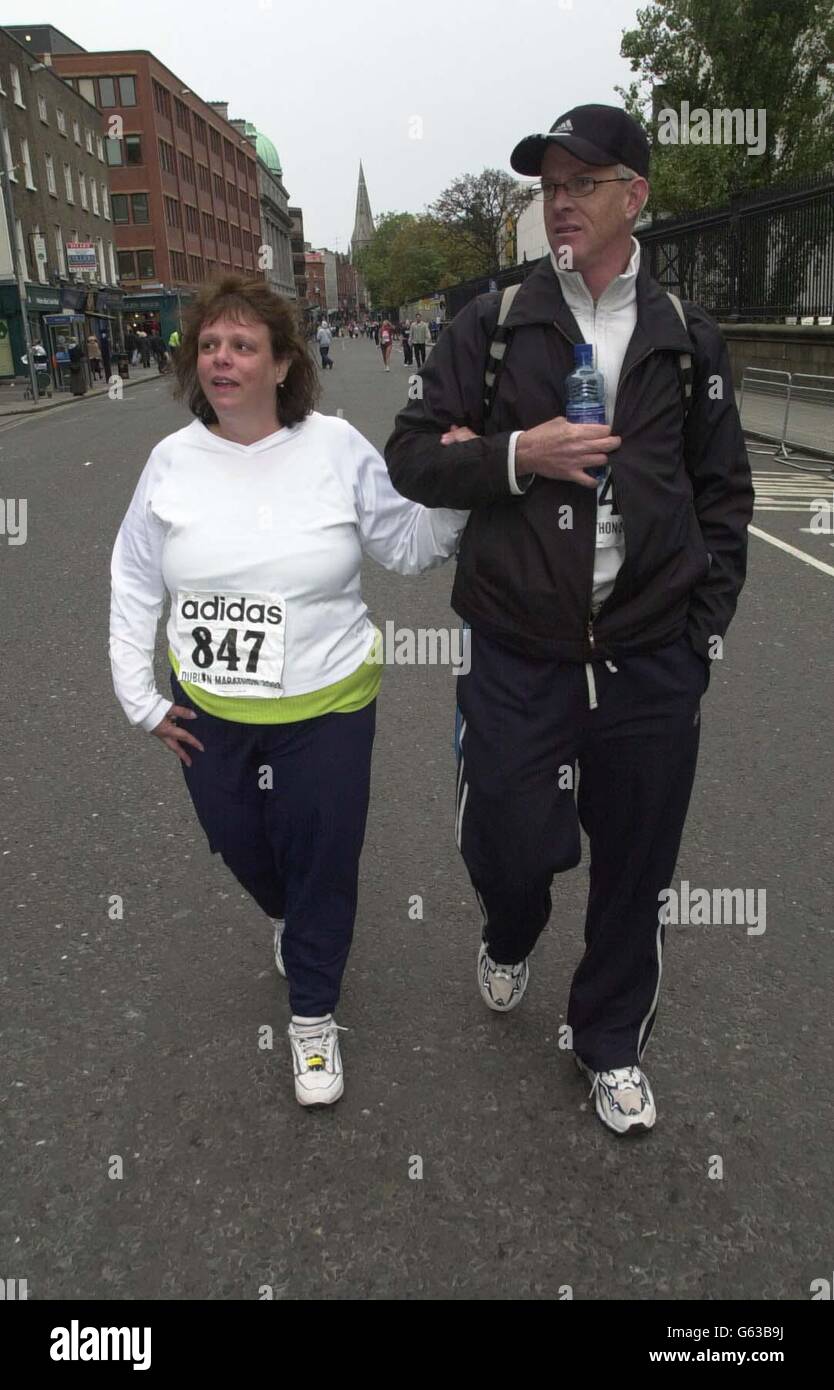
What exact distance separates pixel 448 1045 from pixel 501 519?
1.36 metres

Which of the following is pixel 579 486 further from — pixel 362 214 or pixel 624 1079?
pixel 362 214

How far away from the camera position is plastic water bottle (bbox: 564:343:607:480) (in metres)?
2.19

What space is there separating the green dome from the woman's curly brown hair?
456 feet

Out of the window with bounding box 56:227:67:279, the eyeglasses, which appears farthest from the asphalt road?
the window with bounding box 56:227:67:279

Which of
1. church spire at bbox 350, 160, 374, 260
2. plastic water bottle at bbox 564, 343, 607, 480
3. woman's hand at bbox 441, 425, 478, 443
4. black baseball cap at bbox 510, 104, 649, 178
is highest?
church spire at bbox 350, 160, 374, 260

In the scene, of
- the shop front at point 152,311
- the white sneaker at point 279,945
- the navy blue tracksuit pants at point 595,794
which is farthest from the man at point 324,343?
the navy blue tracksuit pants at point 595,794

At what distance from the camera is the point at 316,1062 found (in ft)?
9.03

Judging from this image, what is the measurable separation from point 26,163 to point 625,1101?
46.8 metres

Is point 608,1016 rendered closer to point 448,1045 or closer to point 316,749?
point 448,1045

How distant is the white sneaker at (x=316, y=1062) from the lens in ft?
8.89

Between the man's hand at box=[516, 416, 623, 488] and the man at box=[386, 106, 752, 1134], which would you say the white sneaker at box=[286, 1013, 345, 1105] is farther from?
the man's hand at box=[516, 416, 623, 488]

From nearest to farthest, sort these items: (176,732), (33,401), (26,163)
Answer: (176,732)
(33,401)
(26,163)

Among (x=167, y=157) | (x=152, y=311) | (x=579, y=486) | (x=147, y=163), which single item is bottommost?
(x=579, y=486)

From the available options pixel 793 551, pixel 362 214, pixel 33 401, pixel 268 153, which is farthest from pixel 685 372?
pixel 362 214
